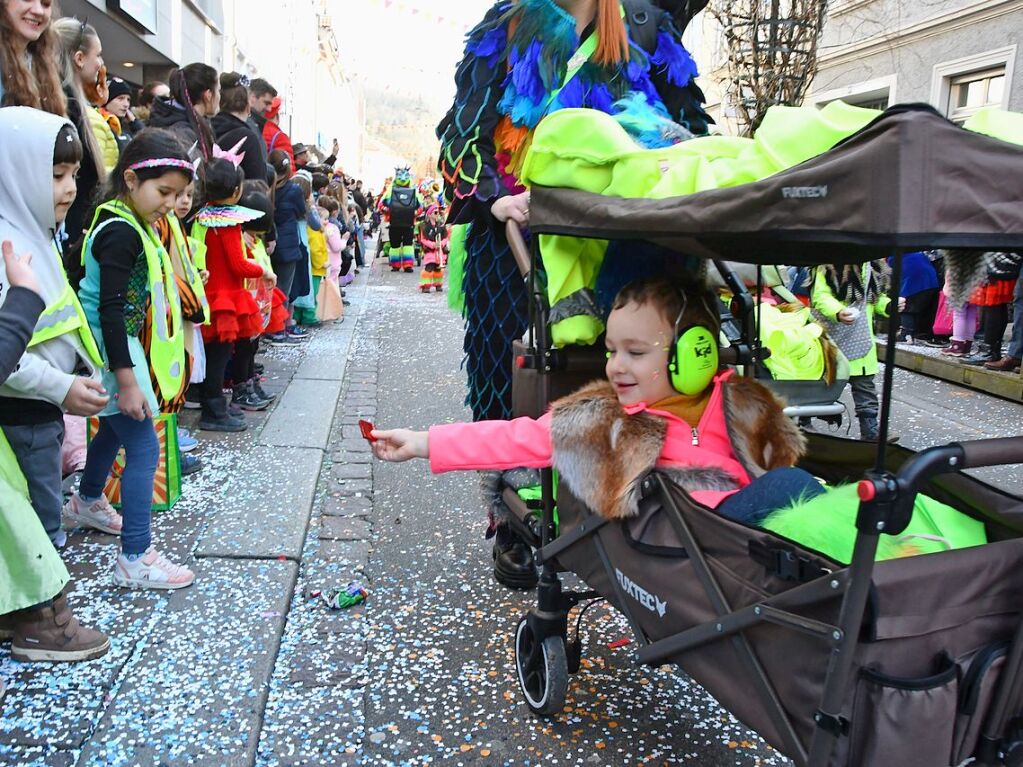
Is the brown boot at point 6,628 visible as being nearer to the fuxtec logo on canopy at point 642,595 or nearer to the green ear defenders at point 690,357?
the fuxtec logo on canopy at point 642,595

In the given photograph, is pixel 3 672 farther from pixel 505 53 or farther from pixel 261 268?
pixel 261 268

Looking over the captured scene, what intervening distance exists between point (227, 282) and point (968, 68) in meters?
11.4

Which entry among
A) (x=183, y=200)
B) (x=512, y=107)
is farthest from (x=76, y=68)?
(x=512, y=107)

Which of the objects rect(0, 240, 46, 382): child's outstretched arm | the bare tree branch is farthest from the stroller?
the bare tree branch

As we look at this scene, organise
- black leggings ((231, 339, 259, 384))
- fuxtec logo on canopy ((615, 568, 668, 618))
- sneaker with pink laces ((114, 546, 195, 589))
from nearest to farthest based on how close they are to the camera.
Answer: fuxtec logo on canopy ((615, 568, 668, 618)) < sneaker with pink laces ((114, 546, 195, 589)) < black leggings ((231, 339, 259, 384))

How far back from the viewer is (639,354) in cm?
224

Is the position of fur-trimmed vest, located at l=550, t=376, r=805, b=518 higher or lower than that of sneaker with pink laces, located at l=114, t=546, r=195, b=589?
higher

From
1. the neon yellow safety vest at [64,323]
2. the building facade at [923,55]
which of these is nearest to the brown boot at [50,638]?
the neon yellow safety vest at [64,323]

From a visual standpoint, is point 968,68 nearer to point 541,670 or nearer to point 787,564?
point 541,670

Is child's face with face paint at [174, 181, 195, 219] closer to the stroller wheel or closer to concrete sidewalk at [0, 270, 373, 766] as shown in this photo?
concrete sidewalk at [0, 270, 373, 766]

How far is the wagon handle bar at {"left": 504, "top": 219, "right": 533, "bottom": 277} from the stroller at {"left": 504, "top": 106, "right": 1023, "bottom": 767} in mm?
564

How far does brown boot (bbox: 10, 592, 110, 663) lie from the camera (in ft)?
8.56

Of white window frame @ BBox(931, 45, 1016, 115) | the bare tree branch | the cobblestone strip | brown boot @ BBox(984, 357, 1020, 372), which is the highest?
white window frame @ BBox(931, 45, 1016, 115)

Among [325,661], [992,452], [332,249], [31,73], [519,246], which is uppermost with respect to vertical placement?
[31,73]
